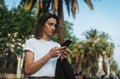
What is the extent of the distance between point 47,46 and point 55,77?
1.07 feet

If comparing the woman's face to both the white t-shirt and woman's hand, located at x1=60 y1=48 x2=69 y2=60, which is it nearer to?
the white t-shirt

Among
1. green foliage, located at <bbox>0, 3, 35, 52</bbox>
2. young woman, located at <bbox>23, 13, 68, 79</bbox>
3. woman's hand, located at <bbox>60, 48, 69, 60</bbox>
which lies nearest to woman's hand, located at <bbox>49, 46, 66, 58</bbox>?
young woman, located at <bbox>23, 13, 68, 79</bbox>

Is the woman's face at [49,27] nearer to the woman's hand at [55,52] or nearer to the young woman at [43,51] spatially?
the young woman at [43,51]

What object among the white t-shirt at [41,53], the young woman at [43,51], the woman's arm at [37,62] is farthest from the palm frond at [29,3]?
the woman's arm at [37,62]

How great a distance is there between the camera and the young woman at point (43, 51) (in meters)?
3.46

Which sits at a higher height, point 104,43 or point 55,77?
point 104,43

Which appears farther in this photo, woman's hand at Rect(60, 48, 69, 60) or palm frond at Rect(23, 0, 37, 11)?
palm frond at Rect(23, 0, 37, 11)

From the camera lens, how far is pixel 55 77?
3639mm

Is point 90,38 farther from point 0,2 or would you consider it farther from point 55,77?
point 55,77

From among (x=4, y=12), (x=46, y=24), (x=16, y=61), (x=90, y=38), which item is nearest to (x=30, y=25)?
(x=4, y=12)

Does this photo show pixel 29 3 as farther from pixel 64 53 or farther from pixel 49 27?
pixel 64 53

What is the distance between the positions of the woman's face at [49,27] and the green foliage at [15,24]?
46014mm

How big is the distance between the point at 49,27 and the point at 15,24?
153ft

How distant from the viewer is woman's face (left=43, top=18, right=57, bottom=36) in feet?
12.6
